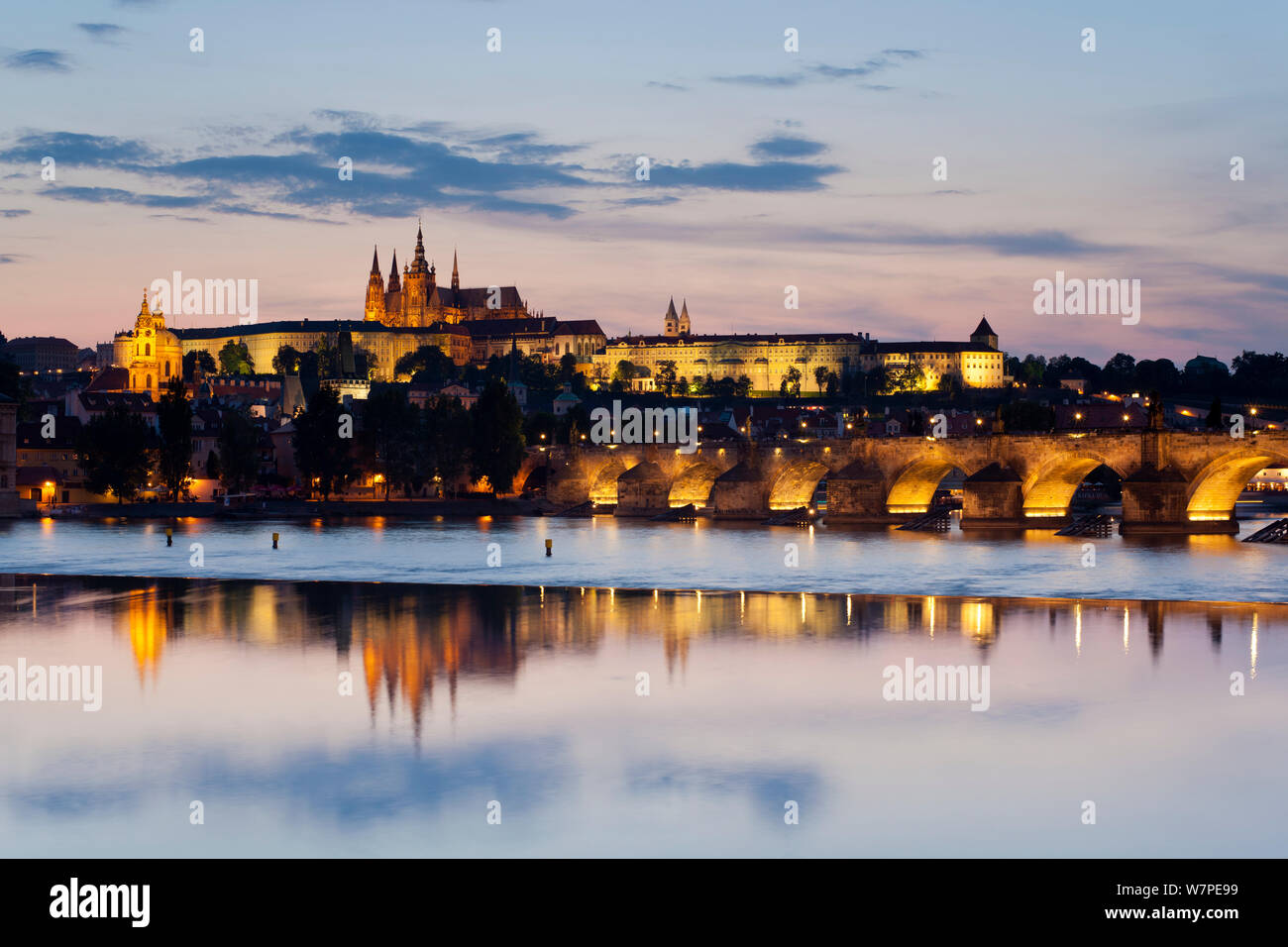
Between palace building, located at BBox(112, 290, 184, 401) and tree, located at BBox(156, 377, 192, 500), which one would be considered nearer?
tree, located at BBox(156, 377, 192, 500)

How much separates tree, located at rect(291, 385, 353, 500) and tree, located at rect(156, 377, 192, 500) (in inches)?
236

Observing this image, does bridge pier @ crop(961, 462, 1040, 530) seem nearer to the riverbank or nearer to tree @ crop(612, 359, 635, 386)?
the riverbank

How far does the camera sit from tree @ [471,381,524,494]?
8150 cm

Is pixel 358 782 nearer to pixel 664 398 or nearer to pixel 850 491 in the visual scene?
pixel 850 491

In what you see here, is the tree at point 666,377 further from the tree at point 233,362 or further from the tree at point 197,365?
the tree at point 197,365

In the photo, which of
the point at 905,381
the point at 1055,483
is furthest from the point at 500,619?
the point at 905,381

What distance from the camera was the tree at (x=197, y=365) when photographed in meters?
162

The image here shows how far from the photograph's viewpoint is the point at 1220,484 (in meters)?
54.6

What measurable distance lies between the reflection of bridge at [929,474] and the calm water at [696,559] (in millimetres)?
2170

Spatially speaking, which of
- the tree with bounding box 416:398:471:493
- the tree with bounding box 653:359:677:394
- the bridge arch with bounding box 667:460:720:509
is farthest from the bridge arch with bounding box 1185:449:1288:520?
the tree with bounding box 653:359:677:394

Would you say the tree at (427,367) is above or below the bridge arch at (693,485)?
above

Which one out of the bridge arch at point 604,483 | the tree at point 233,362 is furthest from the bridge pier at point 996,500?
the tree at point 233,362

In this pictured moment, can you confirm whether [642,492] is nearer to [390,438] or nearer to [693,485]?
[693,485]
